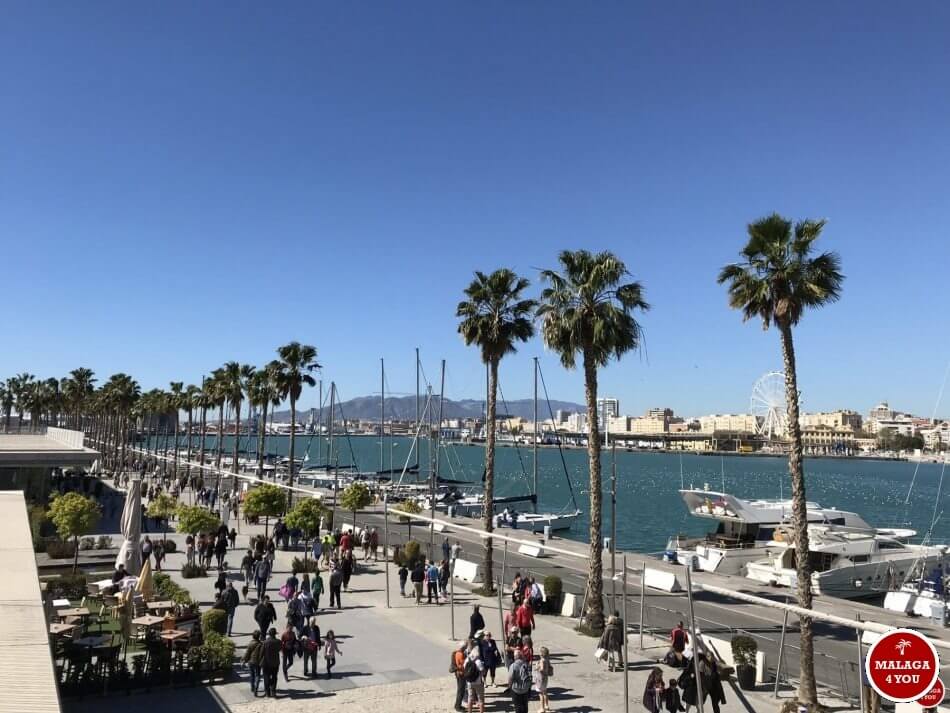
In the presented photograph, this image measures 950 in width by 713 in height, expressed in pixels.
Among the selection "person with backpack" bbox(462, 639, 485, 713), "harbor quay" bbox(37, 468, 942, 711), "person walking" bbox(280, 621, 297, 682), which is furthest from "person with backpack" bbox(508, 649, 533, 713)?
"person walking" bbox(280, 621, 297, 682)

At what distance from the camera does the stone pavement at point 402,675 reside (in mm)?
14539

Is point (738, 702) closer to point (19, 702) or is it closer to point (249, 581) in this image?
point (19, 702)

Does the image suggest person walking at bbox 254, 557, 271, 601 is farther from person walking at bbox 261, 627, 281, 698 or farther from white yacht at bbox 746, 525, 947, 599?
white yacht at bbox 746, 525, 947, 599

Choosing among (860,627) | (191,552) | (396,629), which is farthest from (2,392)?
(860,627)

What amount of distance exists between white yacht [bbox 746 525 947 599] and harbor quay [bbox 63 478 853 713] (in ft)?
38.2

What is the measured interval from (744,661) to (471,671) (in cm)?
721

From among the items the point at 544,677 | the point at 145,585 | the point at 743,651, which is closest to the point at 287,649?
the point at 544,677

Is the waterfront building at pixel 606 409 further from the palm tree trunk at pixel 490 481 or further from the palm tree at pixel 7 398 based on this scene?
the palm tree at pixel 7 398

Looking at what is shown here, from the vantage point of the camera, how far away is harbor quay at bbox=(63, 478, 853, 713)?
14602 mm

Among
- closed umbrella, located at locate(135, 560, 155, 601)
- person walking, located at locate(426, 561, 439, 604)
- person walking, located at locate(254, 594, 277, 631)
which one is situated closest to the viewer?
person walking, located at locate(254, 594, 277, 631)

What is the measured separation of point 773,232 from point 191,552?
23.4 meters

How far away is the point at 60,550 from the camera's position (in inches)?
1172

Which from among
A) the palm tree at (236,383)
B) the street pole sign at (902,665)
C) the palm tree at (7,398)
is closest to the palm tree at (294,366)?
the palm tree at (236,383)

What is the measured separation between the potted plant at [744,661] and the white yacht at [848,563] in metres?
17.1
